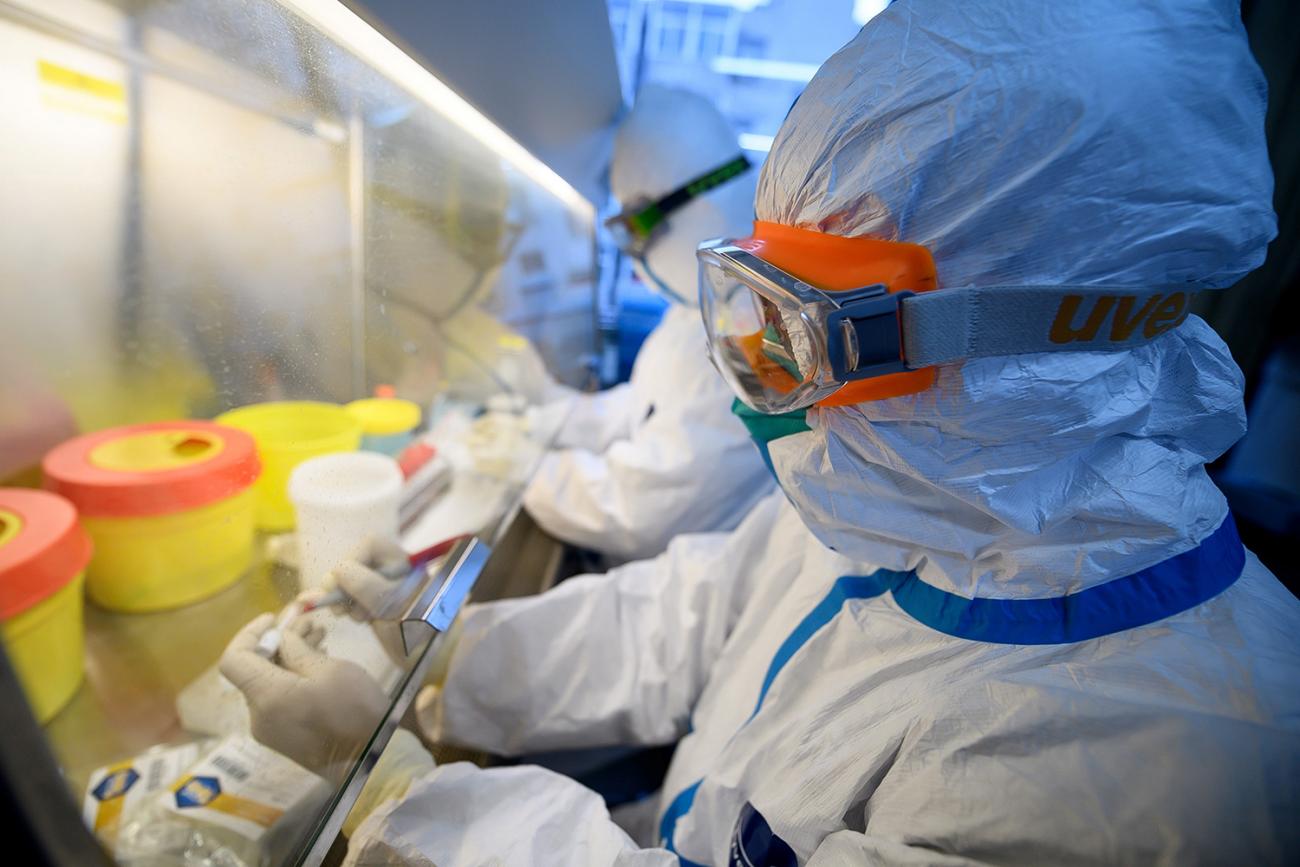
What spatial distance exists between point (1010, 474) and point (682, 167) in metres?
1.52

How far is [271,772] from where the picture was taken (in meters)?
0.61

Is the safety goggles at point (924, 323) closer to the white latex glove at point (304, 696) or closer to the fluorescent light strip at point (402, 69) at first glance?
the fluorescent light strip at point (402, 69)

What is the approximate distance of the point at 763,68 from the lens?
9.02 feet

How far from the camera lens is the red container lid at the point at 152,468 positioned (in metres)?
0.56

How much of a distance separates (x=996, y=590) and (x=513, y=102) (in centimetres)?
114

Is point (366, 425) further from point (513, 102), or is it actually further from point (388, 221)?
point (513, 102)

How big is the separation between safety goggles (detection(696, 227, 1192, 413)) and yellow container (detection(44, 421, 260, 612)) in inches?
24.2

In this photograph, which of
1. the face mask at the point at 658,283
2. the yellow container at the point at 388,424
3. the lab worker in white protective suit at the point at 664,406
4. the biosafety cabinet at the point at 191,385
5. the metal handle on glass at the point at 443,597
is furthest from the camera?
the face mask at the point at 658,283

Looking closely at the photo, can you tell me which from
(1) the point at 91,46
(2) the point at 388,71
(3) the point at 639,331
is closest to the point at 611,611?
(2) the point at 388,71

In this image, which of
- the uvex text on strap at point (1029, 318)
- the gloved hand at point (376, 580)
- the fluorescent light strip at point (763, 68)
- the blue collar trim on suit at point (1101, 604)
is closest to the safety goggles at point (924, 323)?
the uvex text on strap at point (1029, 318)

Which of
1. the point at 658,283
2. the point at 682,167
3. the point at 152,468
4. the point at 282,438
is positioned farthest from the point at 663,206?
the point at 152,468

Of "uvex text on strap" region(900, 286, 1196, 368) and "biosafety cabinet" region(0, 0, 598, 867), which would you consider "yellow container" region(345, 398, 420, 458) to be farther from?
"uvex text on strap" region(900, 286, 1196, 368)

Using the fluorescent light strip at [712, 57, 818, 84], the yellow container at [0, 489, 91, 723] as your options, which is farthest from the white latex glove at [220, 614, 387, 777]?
the fluorescent light strip at [712, 57, 818, 84]

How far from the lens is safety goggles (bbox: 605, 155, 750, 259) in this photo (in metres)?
1.81
